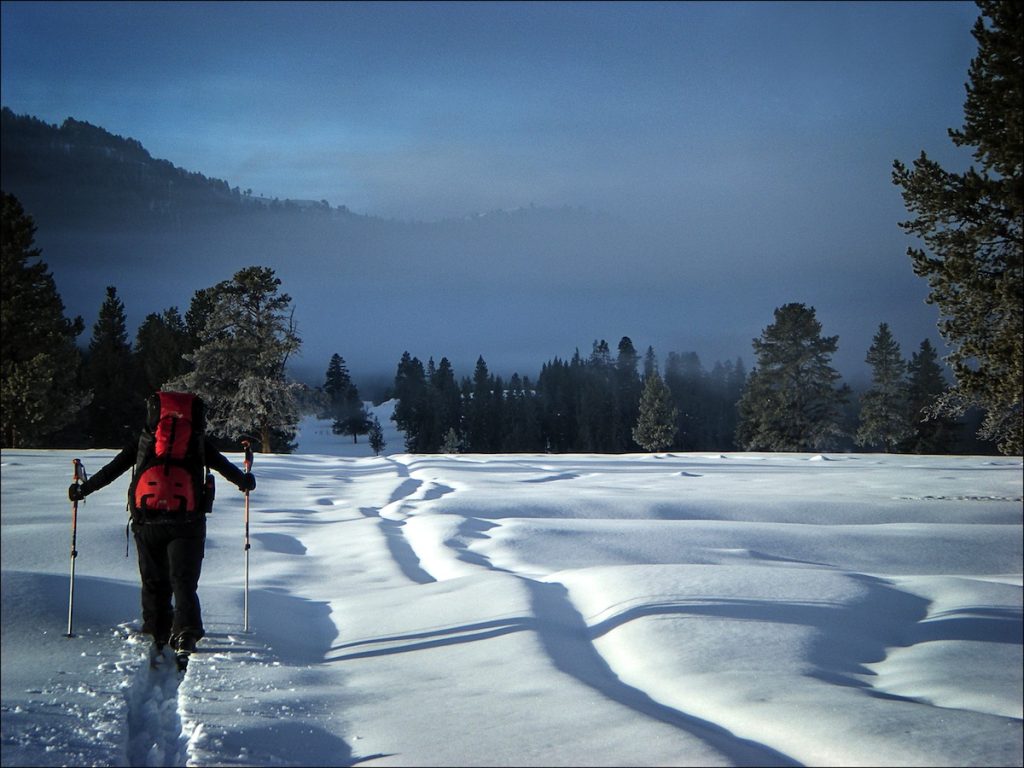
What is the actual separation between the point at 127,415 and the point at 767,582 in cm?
4306

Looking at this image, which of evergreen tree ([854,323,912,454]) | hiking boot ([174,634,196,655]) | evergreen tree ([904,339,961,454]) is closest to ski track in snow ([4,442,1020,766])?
hiking boot ([174,634,196,655])

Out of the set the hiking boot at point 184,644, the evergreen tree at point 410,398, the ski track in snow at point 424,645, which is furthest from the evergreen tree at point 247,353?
the evergreen tree at point 410,398

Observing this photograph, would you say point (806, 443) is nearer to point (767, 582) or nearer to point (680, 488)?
point (680, 488)

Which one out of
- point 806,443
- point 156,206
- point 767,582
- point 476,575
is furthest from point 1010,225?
point 806,443

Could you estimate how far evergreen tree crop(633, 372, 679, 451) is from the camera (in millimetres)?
54094

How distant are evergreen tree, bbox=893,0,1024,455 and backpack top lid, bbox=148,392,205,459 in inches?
571

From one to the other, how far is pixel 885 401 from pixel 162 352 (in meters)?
44.8

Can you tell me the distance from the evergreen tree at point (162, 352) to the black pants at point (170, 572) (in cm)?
3381

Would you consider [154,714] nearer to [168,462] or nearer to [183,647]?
[183,647]

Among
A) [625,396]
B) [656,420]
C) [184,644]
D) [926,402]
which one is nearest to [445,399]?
[625,396]

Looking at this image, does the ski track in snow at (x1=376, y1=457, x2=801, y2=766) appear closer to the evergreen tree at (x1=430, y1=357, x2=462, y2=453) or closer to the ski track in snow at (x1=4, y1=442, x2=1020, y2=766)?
the ski track in snow at (x1=4, y1=442, x2=1020, y2=766)

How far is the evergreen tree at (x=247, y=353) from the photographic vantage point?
30.7 metres

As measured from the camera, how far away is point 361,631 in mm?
5652

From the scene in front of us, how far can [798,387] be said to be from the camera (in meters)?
42.5
